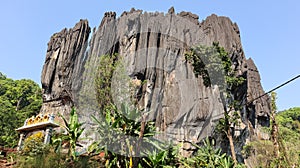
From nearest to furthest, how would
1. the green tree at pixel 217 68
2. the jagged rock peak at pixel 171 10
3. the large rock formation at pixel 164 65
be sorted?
the green tree at pixel 217 68, the large rock formation at pixel 164 65, the jagged rock peak at pixel 171 10

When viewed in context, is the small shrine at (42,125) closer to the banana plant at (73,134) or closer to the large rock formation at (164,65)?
the banana plant at (73,134)

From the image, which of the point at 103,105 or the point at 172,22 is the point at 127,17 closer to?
the point at 172,22

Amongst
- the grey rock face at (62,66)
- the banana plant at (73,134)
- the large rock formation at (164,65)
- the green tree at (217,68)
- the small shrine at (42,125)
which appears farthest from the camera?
the grey rock face at (62,66)

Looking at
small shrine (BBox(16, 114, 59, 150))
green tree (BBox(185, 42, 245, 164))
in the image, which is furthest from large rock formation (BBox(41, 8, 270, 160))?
small shrine (BBox(16, 114, 59, 150))

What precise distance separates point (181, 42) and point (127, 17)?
5.24 metres

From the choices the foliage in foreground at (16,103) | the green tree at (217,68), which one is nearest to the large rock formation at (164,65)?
the foliage in foreground at (16,103)

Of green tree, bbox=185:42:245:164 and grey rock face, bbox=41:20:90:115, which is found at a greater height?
grey rock face, bbox=41:20:90:115

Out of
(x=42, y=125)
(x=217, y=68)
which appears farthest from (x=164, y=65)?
(x=42, y=125)

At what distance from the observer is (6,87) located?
3150cm

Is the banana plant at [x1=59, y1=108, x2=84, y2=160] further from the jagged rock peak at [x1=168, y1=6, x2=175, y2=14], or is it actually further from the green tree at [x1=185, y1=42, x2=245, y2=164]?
the jagged rock peak at [x1=168, y1=6, x2=175, y2=14]

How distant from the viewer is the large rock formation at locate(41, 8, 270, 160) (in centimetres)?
1633

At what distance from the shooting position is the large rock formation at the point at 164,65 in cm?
1633

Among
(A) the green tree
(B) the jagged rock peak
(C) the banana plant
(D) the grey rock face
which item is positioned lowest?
(C) the banana plant

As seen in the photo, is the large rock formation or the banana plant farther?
the large rock formation
